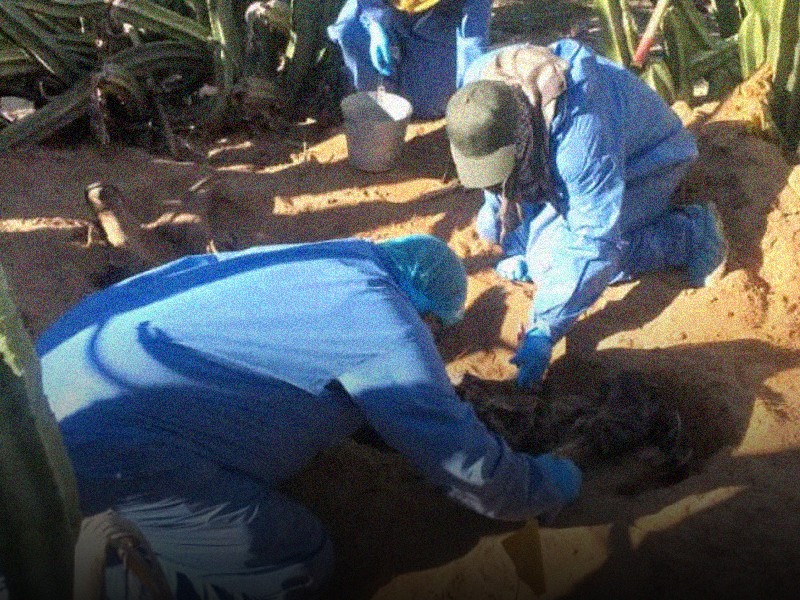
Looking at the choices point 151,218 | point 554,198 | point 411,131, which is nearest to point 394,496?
point 554,198

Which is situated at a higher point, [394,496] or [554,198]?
[554,198]

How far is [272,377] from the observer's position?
281cm

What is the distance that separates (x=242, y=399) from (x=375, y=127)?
2743 mm

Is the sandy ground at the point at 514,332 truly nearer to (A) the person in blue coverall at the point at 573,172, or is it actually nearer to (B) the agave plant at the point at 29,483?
(A) the person in blue coverall at the point at 573,172

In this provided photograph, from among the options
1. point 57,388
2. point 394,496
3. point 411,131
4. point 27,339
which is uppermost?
point 27,339

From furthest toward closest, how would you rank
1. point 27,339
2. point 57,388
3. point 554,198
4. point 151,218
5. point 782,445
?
point 151,218 < point 554,198 < point 782,445 < point 57,388 < point 27,339

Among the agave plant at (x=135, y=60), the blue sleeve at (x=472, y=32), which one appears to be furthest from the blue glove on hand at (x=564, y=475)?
the agave plant at (x=135, y=60)

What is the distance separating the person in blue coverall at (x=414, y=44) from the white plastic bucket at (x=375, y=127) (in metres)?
0.19

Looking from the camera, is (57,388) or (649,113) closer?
(57,388)

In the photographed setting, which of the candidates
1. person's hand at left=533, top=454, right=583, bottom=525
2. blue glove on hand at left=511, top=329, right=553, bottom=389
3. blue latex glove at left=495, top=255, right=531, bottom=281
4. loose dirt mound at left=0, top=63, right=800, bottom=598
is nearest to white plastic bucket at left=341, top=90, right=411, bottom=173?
loose dirt mound at left=0, top=63, right=800, bottom=598

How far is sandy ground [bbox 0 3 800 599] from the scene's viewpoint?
316cm

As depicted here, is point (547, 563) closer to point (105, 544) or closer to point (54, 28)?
point (105, 544)

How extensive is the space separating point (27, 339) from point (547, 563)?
172cm

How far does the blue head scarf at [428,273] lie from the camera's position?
3.13m
